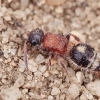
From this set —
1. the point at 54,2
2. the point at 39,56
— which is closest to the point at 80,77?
the point at 39,56

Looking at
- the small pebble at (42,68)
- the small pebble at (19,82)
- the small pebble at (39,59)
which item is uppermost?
the small pebble at (39,59)

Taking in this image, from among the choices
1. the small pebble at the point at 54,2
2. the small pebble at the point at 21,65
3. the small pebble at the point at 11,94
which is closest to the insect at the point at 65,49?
the small pebble at the point at 21,65

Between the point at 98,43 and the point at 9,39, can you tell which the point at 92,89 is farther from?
the point at 9,39

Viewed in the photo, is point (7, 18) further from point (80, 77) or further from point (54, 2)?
point (80, 77)

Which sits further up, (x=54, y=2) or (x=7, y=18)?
(x=54, y=2)

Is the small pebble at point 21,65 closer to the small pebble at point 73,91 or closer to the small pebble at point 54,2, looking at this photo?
the small pebble at point 73,91

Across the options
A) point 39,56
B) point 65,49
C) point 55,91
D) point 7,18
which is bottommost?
point 55,91
